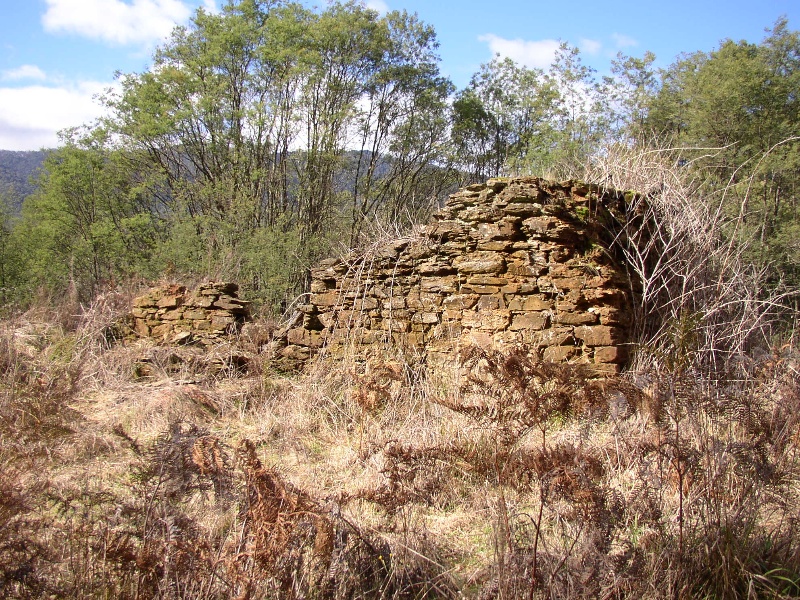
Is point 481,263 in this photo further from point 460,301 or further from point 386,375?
point 386,375

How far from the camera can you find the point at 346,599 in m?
2.57

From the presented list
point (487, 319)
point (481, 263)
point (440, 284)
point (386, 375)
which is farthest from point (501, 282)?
point (386, 375)

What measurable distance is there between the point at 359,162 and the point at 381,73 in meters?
3.50

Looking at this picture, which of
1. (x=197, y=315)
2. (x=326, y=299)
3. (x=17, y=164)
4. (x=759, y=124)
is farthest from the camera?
(x=17, y=164)

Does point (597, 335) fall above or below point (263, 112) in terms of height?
below

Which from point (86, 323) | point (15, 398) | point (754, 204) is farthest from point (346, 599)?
point (754, 204)

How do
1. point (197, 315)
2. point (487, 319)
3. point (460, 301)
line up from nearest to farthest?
1. point (487, 319)
2. point (460, 301)
3. point (197, 315)

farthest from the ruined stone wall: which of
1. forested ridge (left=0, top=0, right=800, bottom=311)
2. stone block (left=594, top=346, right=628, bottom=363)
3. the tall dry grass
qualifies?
forested ridge (left=0, top=0, right=800, bottom=311)

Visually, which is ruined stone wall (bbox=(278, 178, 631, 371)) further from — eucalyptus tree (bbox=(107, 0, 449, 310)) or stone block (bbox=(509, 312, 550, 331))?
eucalyptus tree (bbox=(107, 0, 449, 310))

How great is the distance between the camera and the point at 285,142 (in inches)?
810

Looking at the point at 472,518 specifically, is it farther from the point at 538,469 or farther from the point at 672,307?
the point at 672,307

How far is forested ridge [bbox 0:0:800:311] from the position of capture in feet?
57.9

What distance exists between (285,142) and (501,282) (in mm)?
15723

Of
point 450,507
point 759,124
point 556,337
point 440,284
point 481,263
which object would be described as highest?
point 759,124
